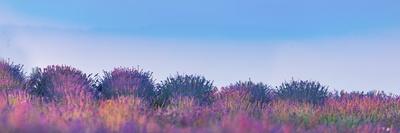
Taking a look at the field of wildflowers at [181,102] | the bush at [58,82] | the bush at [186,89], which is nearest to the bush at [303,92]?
the field of wildflowers at [181,102]

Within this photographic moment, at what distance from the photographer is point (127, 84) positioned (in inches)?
623

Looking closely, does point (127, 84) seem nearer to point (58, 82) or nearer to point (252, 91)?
point (58, 82)

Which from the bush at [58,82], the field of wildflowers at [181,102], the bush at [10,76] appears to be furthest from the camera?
the bush at [10,76]

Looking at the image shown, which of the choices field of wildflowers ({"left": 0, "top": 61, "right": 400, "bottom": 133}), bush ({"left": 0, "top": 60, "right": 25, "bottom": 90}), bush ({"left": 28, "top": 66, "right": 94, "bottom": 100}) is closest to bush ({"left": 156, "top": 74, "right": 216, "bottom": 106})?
field of wildflowers ({"left": 0, "top": 61, "right": 400, "bottom": 133})

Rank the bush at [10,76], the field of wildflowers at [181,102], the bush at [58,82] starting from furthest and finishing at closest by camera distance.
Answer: the bush at [10,76], the bush at [58,82], the field of wildflowers at [181,102]

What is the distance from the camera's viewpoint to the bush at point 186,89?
51.3 ft

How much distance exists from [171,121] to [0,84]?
5.99m

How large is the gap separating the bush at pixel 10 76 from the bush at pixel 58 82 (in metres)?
0.22

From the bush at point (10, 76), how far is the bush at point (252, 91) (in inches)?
145

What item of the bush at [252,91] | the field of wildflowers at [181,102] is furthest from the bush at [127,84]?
the bush at [252,91]

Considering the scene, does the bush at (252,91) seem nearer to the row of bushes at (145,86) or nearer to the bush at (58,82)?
the row of bushes at (145,86)

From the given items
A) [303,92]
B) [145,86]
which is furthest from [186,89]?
[303,92]

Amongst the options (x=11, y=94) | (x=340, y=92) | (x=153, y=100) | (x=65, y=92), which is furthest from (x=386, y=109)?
(x=11, y=94)

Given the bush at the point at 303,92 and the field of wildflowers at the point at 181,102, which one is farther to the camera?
the bush at the point at 303,92
